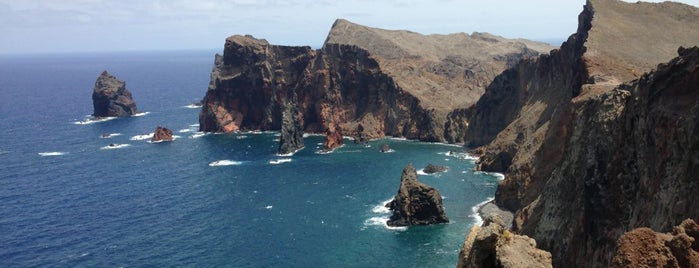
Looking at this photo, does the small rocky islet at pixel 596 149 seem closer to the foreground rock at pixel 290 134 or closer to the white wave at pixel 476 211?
the foreground rock at pixel 290 134

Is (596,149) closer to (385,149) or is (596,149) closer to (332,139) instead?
(385,149)

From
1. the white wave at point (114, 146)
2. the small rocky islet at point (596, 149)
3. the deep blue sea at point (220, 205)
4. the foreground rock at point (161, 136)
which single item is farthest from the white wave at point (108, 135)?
the small rocky islet at point (596, 149)

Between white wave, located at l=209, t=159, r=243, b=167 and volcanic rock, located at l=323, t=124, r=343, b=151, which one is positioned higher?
volcanic rock, located at l=323, t=124, r=343, b=151

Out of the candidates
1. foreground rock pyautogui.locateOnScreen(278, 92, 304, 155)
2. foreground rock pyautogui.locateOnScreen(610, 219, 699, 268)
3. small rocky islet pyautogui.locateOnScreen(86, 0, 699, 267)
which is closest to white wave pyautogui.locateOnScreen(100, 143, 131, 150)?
foreground rock pyautogui.locateOnScreen(278, 92, 304, 155)

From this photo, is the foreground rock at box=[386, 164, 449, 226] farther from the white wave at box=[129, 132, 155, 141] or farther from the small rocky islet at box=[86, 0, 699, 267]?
the white wave at box=[129, 132, 155, 141]

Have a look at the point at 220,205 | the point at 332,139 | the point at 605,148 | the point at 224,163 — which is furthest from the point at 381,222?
the point at 332,139

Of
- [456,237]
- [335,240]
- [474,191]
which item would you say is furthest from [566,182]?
[474,191]
